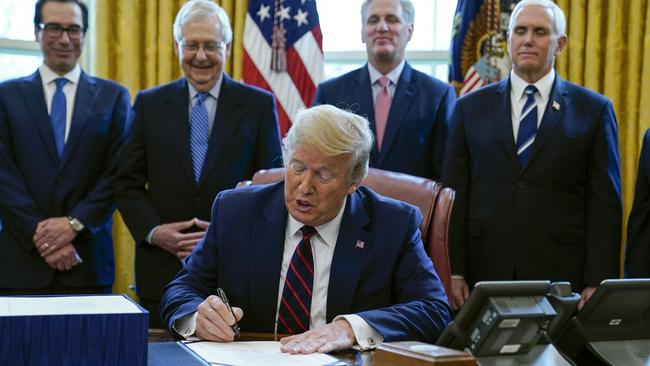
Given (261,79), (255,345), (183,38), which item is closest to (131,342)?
(255,345)

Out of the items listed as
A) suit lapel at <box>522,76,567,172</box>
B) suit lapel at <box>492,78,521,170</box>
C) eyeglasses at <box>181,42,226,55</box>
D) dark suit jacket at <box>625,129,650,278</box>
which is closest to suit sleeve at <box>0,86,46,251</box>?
eyeglasses at <box>181,42,226,55</box>

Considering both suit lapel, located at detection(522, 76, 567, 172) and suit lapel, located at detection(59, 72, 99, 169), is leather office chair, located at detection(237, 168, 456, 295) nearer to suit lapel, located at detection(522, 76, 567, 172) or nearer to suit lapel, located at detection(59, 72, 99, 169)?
suit lapel, located at detection(522, 76, 567, 172)

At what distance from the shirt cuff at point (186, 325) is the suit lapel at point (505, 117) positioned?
6.96 feet

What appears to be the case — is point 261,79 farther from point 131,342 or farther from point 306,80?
point 131,342

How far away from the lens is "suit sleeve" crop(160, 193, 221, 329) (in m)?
2.90

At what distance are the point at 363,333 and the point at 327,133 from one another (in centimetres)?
64

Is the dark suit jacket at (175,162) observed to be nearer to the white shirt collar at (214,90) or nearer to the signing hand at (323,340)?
the white shirt collar at (214,90)

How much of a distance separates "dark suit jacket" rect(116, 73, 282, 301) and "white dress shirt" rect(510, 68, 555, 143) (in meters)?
1.19

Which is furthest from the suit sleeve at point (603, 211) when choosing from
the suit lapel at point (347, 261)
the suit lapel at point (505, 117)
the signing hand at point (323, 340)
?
the signing hand at point (323, 340)

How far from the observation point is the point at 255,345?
2.54 metres

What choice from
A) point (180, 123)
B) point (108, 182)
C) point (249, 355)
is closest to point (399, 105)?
point (180, 123)

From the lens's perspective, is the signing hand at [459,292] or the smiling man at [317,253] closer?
the smiling man at [317,253]

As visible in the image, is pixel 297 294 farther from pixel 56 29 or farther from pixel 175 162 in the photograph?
pixel 56 29

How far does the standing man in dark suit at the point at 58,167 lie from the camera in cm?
446
